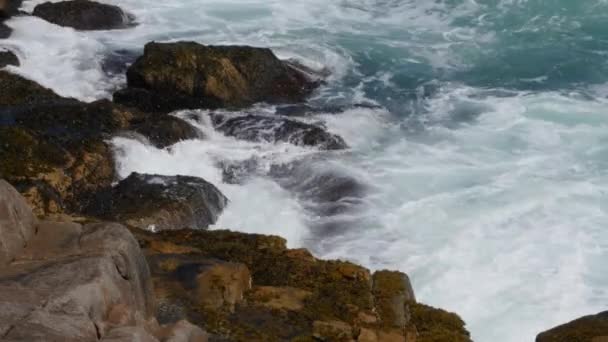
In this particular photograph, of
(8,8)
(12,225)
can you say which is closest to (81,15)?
(8,8)

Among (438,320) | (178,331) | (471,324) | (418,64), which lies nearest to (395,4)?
(418,64)

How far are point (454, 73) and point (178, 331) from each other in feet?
72.5

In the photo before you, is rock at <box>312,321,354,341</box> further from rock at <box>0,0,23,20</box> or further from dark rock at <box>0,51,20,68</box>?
rock at <box>0,0,23,20</box>

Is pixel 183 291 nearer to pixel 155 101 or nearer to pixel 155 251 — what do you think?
pixel 155 251

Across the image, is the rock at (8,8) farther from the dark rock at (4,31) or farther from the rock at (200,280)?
the rock at (200,280)

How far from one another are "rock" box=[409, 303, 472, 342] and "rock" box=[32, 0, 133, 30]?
21.6 m

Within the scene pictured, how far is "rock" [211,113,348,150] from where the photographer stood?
21.2 meters

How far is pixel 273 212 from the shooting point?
18.0m

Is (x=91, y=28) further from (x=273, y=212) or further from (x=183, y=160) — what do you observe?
(x=273, y=212)

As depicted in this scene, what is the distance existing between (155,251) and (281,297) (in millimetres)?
1982

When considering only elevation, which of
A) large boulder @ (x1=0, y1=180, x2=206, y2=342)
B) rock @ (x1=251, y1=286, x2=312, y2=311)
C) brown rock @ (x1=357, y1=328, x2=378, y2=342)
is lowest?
rock @ (x1=251, y1=286, x2=312, y2=311)

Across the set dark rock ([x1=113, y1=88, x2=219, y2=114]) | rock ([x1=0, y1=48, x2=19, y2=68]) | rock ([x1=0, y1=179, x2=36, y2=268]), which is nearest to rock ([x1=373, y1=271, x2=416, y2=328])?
rock ([x1=0, y1=179, x2=36, y2=268])

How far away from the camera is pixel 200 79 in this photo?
23.1 m

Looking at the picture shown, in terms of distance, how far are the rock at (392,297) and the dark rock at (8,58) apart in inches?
647
